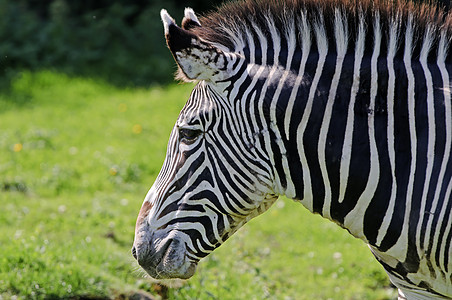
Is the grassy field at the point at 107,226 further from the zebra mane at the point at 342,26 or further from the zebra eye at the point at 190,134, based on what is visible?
the zebra mane at the point at 342,26

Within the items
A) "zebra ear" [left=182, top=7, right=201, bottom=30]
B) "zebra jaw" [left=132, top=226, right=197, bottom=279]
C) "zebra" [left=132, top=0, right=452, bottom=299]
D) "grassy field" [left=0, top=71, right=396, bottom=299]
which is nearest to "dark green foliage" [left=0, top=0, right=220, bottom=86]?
"grassy field" [left=0, top=71, right=396, bottom=299]

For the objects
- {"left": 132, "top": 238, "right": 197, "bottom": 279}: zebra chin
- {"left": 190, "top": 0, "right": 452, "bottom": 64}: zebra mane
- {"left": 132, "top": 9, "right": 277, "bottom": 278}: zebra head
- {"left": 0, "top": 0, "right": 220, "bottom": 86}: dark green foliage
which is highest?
{"left": 190, "top": 0, "right": 452, "bottom": 64}: zebra mane

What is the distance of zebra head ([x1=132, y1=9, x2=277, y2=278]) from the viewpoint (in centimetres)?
299

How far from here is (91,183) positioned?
830 cm

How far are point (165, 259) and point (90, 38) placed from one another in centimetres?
1121

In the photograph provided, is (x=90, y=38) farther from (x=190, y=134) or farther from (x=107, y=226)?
(x=190, y=134)

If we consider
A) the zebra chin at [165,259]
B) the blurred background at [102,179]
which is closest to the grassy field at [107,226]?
the blurred background at [102,179]

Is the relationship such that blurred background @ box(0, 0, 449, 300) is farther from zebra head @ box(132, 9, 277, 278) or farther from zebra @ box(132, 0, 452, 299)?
zebra @ box(132, 0, 452, 299)

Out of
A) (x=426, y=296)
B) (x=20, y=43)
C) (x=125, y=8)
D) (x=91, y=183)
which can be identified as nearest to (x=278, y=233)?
(x=91, y=183)

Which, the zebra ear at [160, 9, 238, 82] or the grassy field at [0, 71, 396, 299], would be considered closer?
the zebra ear at [160, 9, 238, 82]

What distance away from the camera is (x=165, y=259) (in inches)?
128

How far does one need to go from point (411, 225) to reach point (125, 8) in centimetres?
1280

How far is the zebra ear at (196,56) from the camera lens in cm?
288

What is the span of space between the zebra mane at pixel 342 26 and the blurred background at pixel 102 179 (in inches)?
33.3
